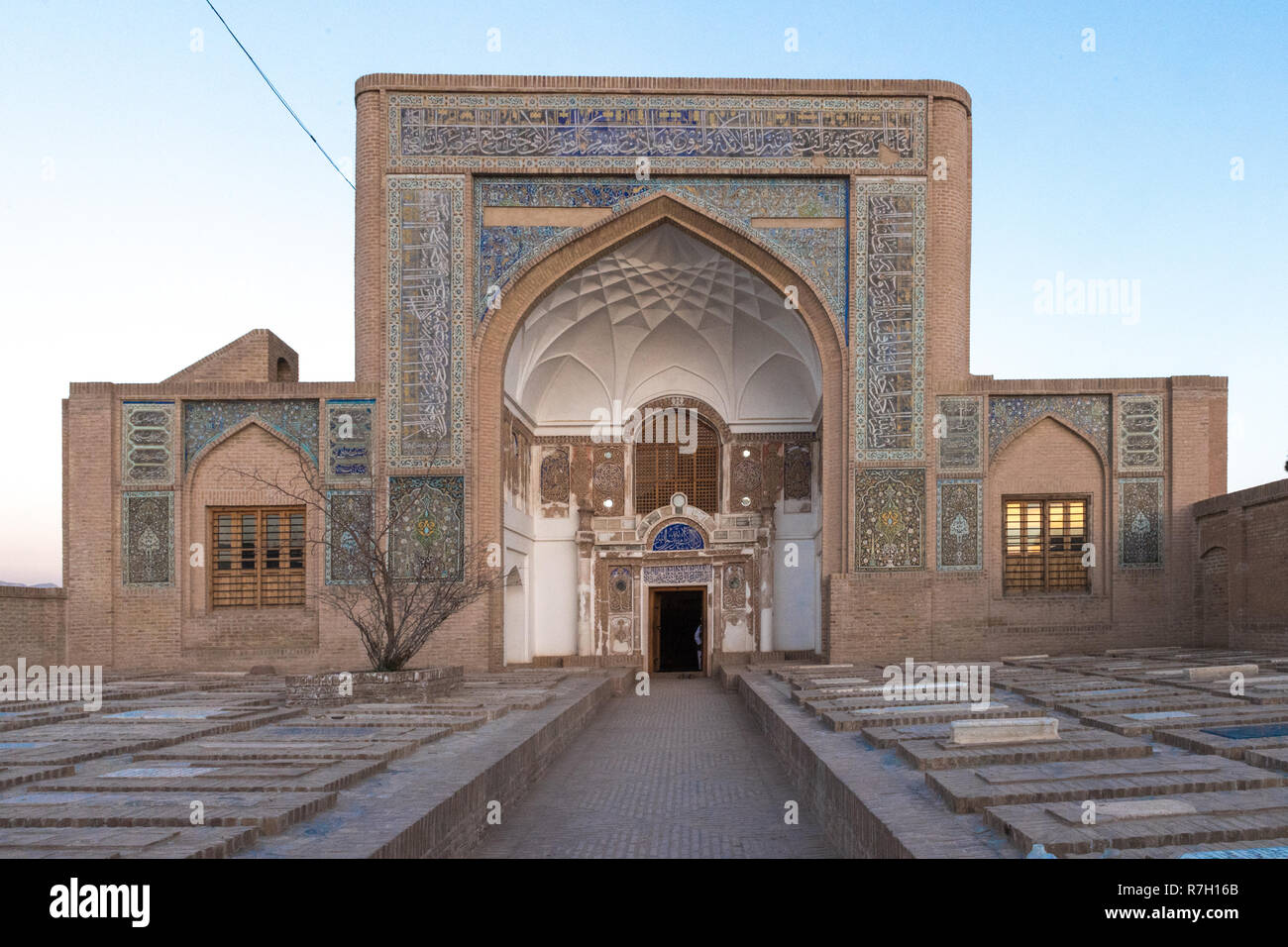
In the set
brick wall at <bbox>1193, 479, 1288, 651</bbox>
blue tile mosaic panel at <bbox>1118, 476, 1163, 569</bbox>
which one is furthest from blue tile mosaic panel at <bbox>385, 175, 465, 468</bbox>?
brick wall at <bbox>1193, 479, 1288, 651</bbox>

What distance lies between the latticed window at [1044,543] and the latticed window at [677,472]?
4.78m

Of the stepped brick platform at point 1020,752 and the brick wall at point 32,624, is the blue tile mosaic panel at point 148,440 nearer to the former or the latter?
the brick wall at point 32,624

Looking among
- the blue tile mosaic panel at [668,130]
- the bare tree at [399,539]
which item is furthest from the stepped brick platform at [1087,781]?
the blue tile mosaic panel at [668,130]

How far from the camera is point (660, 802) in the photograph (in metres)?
6.39

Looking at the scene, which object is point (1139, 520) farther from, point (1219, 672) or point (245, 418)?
point (245, 418)

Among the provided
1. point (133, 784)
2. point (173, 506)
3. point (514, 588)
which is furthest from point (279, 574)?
point (133, 784)

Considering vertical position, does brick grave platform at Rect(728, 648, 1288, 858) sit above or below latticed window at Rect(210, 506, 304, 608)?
below

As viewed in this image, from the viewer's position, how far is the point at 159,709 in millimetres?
7848

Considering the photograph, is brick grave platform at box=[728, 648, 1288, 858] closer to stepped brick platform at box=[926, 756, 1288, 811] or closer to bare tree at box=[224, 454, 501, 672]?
stepped brick platform at box=[926, 756, 1288, 811]

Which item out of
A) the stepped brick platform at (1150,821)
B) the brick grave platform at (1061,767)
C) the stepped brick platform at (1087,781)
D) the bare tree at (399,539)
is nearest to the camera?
the stepped brick platform at (1150,821)

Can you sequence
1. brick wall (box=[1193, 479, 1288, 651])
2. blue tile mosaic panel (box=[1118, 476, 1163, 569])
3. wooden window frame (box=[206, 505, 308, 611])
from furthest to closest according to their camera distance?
blue tile mosaic panel (box=[1118, 476, 1163, 569]), wooden window frame (box=[206, 505, 308, 611]), brick wall (box=[1193, 479, 1288, 651])

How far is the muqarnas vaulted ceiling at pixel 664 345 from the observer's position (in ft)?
50.1

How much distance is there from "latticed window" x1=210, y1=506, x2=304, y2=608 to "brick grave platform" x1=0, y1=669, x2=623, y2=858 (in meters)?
3.82

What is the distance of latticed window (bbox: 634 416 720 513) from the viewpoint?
16.8m
